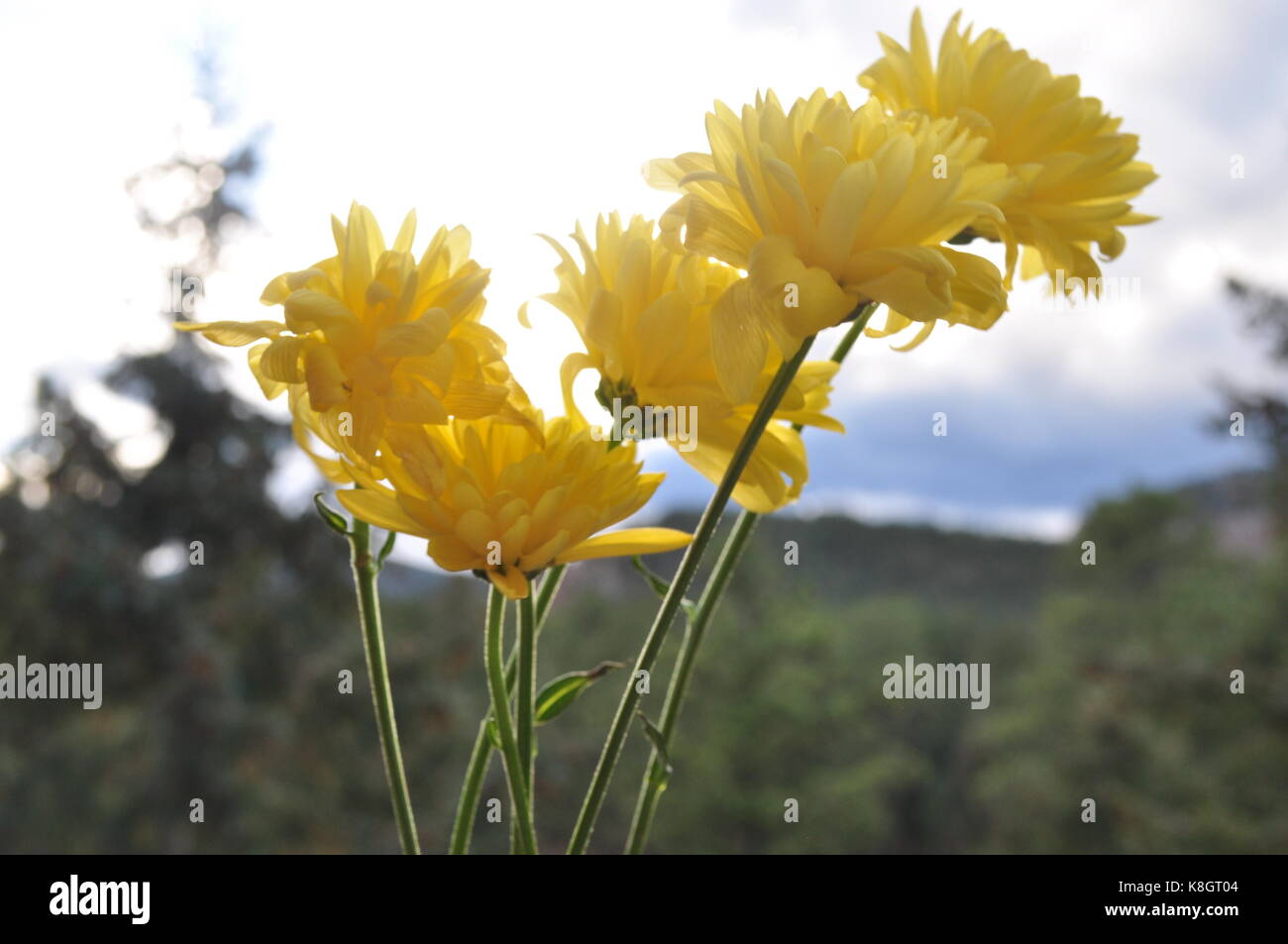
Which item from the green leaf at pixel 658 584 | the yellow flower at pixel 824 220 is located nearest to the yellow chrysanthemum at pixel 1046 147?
the yellow flower at pixel 824 220

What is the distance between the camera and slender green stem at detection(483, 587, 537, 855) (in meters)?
0.43

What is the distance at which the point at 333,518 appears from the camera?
46cm

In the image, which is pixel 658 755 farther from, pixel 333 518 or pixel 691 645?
pixel 333 518

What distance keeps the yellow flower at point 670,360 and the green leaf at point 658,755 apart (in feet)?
0.33

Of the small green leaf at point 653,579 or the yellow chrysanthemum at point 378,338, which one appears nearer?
the yellow chrysanthemum at point 378,338

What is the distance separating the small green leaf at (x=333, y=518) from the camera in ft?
1.46

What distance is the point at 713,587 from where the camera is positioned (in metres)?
0.47

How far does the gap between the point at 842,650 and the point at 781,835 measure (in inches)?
77.6

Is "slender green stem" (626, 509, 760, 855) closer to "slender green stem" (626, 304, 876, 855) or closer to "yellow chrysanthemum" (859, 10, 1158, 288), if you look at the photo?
"slender green stem" (626, 304, 876, 855)

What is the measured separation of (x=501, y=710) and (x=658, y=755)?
0.22ft

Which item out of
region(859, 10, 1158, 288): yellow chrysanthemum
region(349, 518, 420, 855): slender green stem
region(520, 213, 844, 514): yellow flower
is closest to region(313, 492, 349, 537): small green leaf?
region(349, 518, 420, 855): slender green stem

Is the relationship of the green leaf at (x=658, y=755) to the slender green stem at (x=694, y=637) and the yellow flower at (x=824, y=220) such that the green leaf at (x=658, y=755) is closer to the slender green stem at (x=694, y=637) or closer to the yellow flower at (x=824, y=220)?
the slender green stem at (x=694, y=637)
